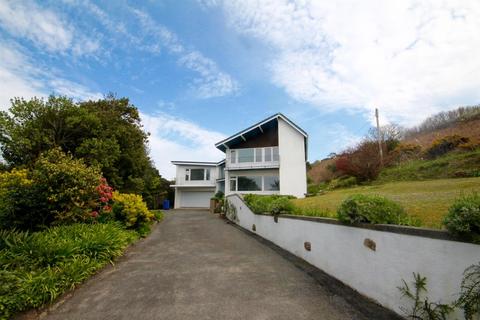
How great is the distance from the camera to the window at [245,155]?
22047mm

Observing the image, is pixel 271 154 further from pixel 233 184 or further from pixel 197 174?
pixel 197 174

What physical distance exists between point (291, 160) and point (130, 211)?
1504cm

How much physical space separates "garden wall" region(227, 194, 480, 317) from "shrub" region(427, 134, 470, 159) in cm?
1717

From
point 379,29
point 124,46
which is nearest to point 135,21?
point 124,46

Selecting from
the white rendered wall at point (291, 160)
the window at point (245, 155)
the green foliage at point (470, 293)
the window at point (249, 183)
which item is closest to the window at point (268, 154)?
the white rendered wall at point (291, 160)

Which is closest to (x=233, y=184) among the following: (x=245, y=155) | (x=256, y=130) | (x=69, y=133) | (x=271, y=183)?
(x=245, y=155)

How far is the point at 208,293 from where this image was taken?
439 cm

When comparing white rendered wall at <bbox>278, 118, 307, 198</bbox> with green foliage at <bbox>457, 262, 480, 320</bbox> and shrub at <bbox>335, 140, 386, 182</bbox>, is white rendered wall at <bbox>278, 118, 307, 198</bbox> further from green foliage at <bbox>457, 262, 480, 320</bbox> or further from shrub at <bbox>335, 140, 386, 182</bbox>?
green foliage at <bbox>457, 262, 480, 320</bbox>

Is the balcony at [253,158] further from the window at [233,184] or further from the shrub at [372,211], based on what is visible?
the shrub at [372,211]

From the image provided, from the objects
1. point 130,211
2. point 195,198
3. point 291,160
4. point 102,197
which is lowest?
point 130,211

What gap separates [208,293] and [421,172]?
1699 cm

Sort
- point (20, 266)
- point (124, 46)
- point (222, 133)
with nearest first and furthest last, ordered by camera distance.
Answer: point (20, 266), point (124, 46), point (222, 133)

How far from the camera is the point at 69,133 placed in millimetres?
14969

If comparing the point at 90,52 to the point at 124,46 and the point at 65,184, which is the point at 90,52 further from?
the point at 65,184
